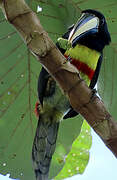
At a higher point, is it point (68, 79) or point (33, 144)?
point (68, 79)

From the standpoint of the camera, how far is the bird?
2270 mm

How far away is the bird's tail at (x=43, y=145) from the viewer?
224cm

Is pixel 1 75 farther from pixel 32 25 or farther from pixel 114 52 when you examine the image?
pixel 32 25

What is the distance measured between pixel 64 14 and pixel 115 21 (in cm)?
33

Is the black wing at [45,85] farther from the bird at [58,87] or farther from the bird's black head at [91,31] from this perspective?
the bird's black head at [91,31]

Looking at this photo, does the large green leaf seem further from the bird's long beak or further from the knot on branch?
the knot on branch

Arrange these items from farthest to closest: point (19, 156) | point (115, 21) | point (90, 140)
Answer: point (90, 140)
point (19, 156)
point (115, 21)

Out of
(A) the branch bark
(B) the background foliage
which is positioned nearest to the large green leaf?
(B) the background foliage

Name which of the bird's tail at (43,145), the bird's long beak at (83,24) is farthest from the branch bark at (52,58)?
the bird's tail at (43,145)

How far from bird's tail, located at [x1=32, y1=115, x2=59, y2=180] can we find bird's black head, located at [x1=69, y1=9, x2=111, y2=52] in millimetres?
564

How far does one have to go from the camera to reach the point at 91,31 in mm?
2461

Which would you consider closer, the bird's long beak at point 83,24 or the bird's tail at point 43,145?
the bird's long beak at point 83,24

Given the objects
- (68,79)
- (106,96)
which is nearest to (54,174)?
(106,96)

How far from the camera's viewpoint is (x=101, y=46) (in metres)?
2.46
